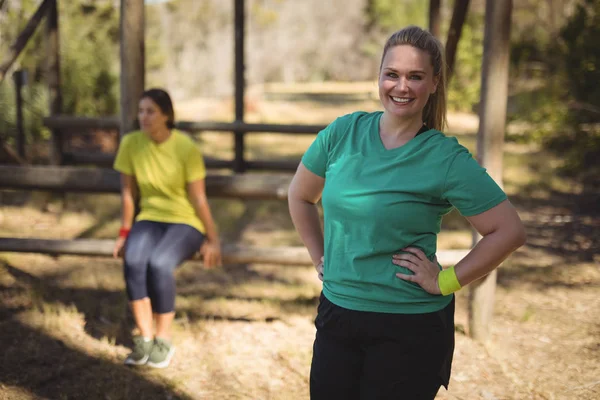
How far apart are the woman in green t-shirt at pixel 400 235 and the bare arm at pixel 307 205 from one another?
0.19 metres

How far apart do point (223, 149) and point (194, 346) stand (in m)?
7.95

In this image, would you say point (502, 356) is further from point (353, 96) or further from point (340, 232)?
point (353, 96)

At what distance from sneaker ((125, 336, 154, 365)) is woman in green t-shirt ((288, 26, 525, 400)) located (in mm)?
1893

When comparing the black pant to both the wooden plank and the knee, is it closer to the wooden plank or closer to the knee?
the knee

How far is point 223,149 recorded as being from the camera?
1166 cm

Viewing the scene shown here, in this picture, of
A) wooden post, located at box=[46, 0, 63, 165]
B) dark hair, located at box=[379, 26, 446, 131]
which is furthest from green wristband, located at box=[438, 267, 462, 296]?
wooden post, located at box=[46, 0, 63, 165]

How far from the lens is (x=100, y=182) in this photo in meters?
4.33

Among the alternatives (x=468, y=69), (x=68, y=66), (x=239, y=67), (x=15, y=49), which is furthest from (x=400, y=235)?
(x=468, y=69)

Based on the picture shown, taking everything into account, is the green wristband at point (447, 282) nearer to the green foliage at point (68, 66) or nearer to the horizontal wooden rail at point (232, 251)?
the horizontal wooden rail at point (232, 251)

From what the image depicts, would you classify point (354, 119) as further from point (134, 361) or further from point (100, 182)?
point (100, 182)

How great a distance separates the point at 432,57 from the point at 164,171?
2.26 m

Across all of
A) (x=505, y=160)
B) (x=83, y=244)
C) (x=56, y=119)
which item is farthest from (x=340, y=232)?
(x=505, y=160)

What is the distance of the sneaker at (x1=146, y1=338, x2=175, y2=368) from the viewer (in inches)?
142

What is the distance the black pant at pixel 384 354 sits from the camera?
6.24ft
